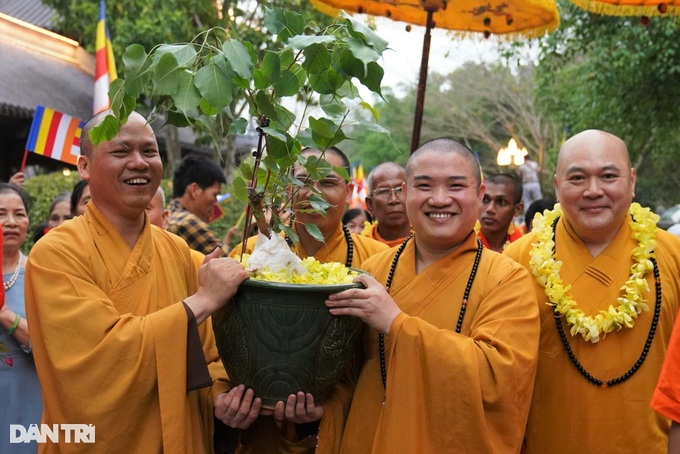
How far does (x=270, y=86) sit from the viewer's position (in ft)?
9.12

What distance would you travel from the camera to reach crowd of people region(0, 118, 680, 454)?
276 centimetres

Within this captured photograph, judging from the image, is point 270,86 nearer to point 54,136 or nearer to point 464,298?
point 464,298

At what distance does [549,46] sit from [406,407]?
10.4m

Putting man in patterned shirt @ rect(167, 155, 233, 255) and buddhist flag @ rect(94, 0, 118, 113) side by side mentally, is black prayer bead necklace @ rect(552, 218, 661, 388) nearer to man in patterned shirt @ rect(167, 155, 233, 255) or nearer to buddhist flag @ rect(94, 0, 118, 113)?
man in patterned shirt @ rect(167, 155, 233, 255)

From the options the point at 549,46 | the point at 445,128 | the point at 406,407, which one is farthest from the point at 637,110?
the point at 445,128

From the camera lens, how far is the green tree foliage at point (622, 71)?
11453 millimetres

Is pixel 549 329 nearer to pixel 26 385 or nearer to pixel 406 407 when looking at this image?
pixel 406 407

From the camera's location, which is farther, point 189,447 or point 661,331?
point 661,331

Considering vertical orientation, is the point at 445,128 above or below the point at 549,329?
above

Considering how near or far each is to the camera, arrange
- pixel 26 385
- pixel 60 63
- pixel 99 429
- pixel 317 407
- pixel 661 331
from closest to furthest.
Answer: pixel 99 429 → pixel 317 407 → pixel 661 331 → pixel 26 385 → pixel 60 63

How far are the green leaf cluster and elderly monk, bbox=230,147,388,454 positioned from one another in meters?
0.25

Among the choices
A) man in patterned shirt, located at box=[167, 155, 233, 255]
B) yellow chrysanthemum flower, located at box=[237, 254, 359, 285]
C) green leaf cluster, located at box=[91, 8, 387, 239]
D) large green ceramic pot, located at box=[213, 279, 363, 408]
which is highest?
man in patterned shirt, located at box=[167, 155, 233, 255]

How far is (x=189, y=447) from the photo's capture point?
2936 millimetres

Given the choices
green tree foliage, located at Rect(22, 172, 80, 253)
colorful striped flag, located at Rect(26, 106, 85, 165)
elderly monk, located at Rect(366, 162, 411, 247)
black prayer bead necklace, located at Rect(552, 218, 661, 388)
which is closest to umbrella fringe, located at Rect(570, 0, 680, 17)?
elderly monk, located at Rect(366, 162, 411, 247)
